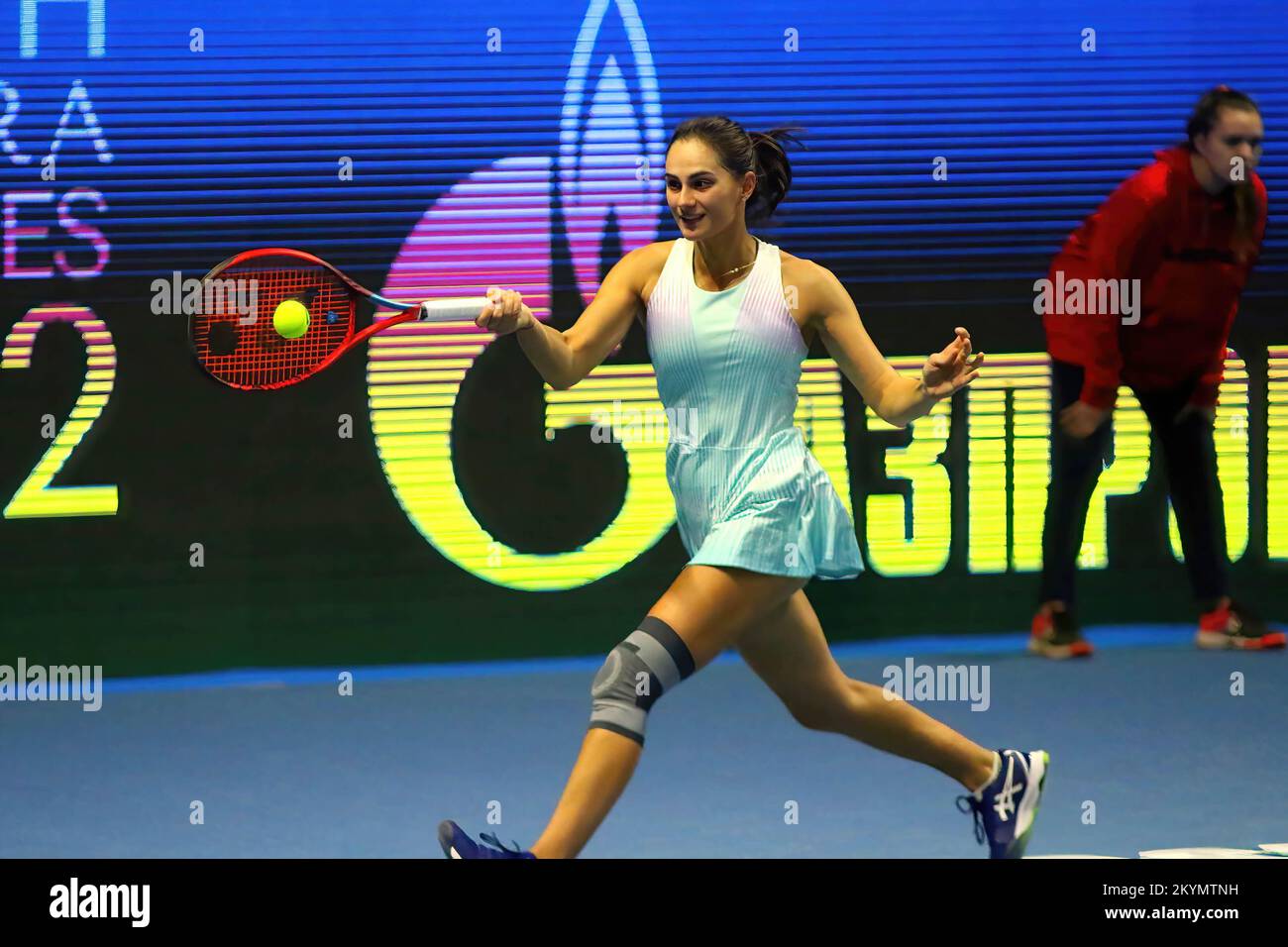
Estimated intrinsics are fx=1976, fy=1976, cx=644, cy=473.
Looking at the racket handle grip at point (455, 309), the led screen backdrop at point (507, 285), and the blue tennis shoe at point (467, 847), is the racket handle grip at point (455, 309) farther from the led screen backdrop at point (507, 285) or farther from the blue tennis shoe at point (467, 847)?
the led screen backdrop at point (507, 285)

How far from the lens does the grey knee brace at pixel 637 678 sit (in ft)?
12.0

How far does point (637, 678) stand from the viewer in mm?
3656

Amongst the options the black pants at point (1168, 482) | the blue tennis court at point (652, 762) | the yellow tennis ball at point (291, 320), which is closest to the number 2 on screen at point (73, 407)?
the blue tennis court at point (652, 762)

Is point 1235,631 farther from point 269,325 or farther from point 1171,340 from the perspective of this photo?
point 269,325

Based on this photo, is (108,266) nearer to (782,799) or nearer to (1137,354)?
(782,799)

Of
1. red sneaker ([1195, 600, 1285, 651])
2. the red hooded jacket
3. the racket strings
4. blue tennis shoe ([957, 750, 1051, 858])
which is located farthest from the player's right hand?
red sneaker ([1195, 600, 1285, 651])

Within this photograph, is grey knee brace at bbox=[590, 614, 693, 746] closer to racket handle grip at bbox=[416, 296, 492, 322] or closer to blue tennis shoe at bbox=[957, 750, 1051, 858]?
racket handle grip at bbox=[416, 296, 492, 322]

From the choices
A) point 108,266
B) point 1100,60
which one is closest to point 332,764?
point 108,266

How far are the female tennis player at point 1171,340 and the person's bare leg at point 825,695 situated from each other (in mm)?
2901

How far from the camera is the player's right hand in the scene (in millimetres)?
3633

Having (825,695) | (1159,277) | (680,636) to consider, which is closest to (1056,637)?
(1159,277)
